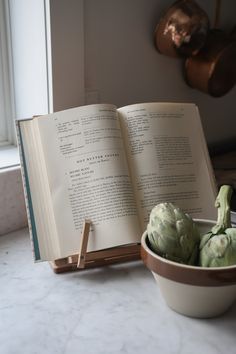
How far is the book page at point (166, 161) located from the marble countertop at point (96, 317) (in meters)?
0.13

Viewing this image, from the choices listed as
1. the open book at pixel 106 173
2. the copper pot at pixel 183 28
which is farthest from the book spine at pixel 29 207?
the copper pot at pixel 183 28

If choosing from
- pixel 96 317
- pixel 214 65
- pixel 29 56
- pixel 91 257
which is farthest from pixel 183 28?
pixel 96 317

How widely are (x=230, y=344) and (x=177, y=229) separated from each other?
0.18 m

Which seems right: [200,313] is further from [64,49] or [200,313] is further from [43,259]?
[64,49]

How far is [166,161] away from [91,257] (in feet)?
0.76

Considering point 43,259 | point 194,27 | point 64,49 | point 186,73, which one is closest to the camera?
point 43,259

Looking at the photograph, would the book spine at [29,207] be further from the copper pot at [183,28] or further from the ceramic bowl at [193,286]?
the copper pot at [183,28]

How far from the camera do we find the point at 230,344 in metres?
0.68

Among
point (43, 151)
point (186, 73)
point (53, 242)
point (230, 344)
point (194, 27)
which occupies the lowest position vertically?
point (230, 344)

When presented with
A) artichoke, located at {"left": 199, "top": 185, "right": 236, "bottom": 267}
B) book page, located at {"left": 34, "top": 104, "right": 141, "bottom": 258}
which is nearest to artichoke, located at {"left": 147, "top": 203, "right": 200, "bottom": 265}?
artichoke, located at {"left": 199, "top": 185, "right": 236, "bottom": 267}

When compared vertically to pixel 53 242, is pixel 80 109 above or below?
above

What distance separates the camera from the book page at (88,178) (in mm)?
836

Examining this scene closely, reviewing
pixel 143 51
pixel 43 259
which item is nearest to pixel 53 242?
pixel 43 259

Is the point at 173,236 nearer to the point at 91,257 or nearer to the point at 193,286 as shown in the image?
the point at 193,286
